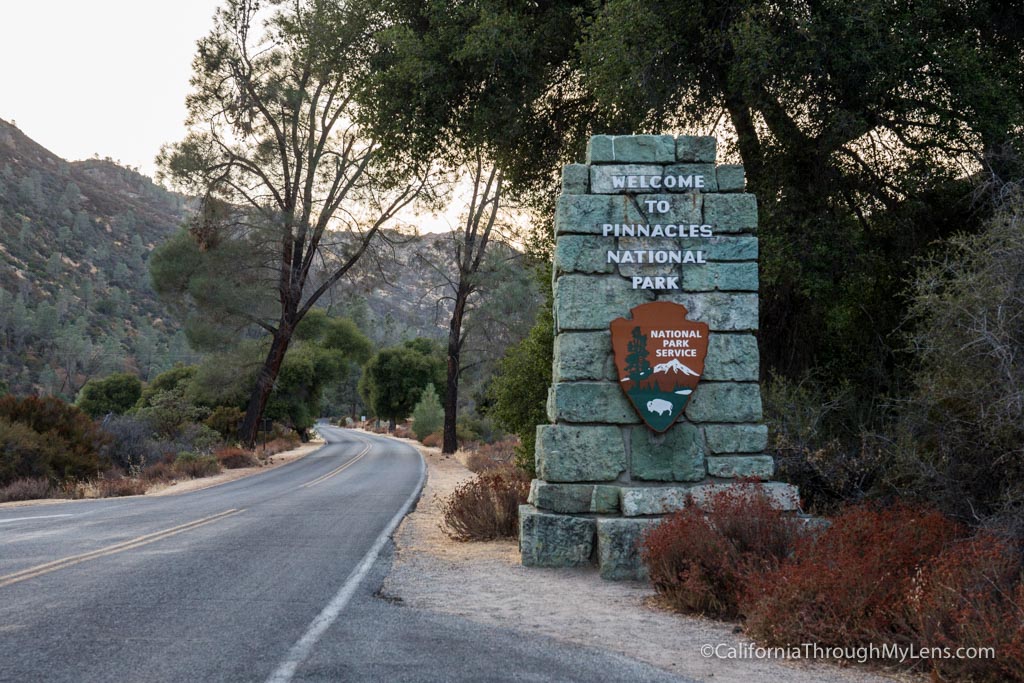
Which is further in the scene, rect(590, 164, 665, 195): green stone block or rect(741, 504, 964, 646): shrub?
rect(590, 164, 665, 195): green stone block

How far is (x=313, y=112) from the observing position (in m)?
34.8

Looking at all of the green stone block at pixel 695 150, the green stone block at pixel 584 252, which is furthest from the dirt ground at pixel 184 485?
the green stone block at pixel 695 150

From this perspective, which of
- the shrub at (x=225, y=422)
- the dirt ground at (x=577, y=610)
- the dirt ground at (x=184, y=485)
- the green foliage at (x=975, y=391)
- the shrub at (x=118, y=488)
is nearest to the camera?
the dirt ground at (x=577, y=610)

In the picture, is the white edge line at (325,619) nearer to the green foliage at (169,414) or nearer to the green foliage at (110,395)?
the green foliage at (169,414)

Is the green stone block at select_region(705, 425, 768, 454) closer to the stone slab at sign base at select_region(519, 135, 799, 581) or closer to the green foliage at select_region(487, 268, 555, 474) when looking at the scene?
the stone slab at sign base at select_region(519, 135, 799, 581)

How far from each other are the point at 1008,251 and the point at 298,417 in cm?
5793

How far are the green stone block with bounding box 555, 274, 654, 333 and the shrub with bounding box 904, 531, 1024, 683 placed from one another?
4.24 m

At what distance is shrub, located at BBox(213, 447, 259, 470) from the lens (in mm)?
33531

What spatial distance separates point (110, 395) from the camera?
62750 mm

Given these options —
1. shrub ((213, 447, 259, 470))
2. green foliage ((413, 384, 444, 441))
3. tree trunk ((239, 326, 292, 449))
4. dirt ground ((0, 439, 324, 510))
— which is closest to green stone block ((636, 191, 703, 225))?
dirt ground ((0, 439, 324, 510))

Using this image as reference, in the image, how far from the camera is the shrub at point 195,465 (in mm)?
28359

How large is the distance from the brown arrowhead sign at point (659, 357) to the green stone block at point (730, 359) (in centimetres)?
14

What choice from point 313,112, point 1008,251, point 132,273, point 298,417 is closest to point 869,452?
point 1008,251

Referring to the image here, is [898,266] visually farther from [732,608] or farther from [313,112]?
[313,112]
